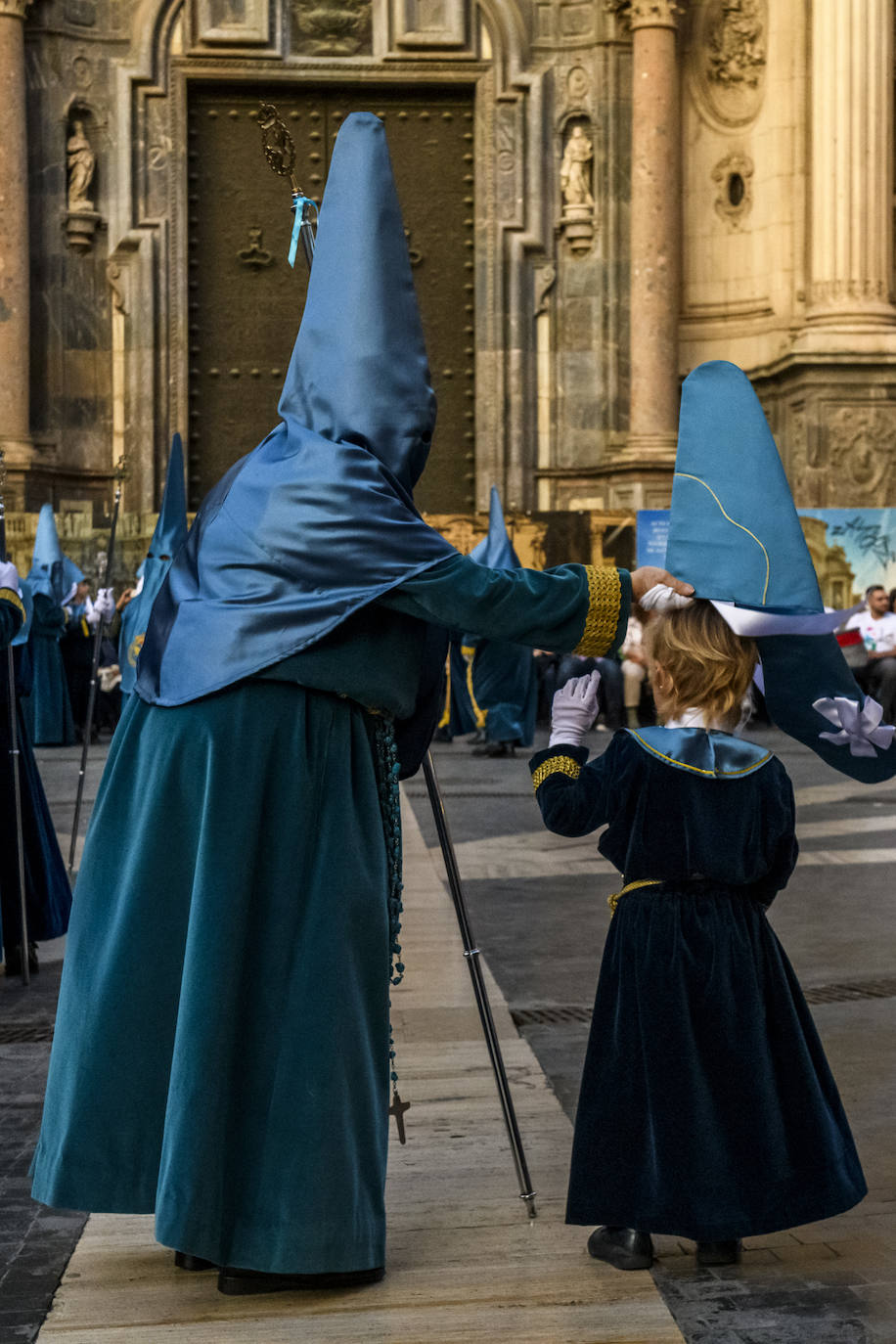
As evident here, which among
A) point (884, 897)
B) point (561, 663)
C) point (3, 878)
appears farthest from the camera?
point (561, 663)

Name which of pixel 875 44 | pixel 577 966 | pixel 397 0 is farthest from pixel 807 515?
pixel 577 966

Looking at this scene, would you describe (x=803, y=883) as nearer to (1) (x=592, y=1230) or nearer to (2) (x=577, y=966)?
(2) (x=577, y=966)

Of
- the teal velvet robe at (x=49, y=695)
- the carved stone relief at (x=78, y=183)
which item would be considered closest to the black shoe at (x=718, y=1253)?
the teal velvet robe at (x=49, y=695)

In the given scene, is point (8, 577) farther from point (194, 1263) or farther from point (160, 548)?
point (160, 548)

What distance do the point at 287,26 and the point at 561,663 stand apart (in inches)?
334

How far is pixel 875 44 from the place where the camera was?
1966 cm

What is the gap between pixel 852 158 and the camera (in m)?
19.7

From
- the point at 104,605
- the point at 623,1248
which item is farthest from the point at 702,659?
the point at 104,605

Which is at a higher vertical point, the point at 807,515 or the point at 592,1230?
the point at 807,515

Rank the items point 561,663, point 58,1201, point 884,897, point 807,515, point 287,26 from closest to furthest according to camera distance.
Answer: point 58,1201 < point 884,897 < point 807,515 < point 561,663 < point 287,26

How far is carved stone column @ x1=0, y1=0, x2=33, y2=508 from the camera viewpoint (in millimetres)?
20016

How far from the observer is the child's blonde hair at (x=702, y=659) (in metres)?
3.63

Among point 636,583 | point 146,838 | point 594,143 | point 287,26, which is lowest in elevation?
point 146,838

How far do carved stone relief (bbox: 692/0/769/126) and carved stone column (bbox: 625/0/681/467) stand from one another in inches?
28.2
